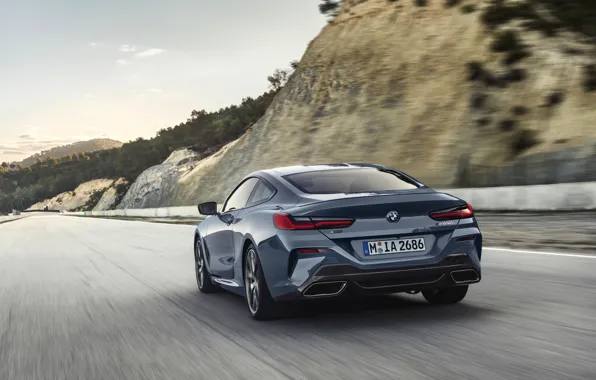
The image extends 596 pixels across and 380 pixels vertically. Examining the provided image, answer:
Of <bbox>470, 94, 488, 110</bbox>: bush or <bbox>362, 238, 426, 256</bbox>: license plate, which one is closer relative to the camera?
<bbox>362, 238, 426, 256</bbox>: license plate

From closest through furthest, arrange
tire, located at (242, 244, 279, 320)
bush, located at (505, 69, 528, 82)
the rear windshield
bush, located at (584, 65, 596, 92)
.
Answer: tire, located at (242, 244, 279, 320), the rear windshield, bush, located at (584, 65, 596, 92), bush, located at (505, 69, 528, 82)

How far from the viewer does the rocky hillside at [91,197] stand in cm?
12169

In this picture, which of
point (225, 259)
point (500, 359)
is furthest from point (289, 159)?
point (500, 359)

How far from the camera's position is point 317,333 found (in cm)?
650

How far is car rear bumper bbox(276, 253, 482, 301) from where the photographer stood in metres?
6.44

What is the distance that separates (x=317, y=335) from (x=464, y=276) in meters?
1.34

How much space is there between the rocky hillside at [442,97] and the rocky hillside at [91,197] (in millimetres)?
60158

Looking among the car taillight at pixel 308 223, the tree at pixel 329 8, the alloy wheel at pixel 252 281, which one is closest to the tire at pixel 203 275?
the alloy wheel at pixel 252 281

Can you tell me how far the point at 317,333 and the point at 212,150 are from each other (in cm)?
8246

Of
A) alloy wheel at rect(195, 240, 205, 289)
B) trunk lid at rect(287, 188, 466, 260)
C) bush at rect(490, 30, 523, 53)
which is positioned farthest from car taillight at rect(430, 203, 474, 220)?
bush at rect(490, 30, 523, 53)

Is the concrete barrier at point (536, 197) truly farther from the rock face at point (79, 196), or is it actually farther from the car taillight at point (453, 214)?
the rock face at point (79, 196)

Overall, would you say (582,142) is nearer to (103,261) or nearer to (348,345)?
(103,261)

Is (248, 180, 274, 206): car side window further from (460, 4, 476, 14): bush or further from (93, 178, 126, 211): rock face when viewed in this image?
(93, 178, 126, 211): rock face

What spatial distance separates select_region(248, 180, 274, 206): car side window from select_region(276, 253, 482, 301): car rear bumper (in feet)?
4.23
